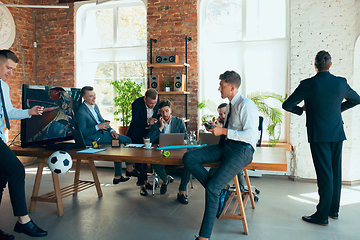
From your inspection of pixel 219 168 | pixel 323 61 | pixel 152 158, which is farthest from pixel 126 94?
pixel 323 61

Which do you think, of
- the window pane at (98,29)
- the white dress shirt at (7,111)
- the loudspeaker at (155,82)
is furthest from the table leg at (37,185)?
the window pane at (98,29)

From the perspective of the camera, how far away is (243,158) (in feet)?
8.35

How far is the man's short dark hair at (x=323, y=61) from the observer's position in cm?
300

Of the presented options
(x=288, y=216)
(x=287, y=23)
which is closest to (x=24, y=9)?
(x=287, y=23)

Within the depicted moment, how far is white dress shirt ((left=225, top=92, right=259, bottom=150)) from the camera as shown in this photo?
2570 millimetres

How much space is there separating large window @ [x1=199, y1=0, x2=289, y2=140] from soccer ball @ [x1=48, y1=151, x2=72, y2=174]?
3.39 metres

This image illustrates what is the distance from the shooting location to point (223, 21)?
5742 mm

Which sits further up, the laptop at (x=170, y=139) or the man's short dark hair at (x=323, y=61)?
the man's short dark hair at (x=323, y=61)

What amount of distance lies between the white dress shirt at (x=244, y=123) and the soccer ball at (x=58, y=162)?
5.41 ft

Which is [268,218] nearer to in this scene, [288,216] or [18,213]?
[288,216]

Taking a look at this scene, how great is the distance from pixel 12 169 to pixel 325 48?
190 inches

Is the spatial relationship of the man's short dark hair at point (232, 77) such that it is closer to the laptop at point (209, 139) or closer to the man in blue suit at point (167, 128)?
the laptop at point (209, 139)

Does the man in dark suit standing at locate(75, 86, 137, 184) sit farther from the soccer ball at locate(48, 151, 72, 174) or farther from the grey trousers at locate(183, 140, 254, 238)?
the grey trousers at locate(183, 140, 254, 238)

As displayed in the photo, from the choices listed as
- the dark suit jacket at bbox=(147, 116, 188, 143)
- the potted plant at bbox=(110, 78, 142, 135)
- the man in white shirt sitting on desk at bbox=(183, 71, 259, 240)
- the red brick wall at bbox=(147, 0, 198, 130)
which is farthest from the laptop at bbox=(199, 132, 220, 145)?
the potted plant at bbox=(110, 78, 142, 135)
